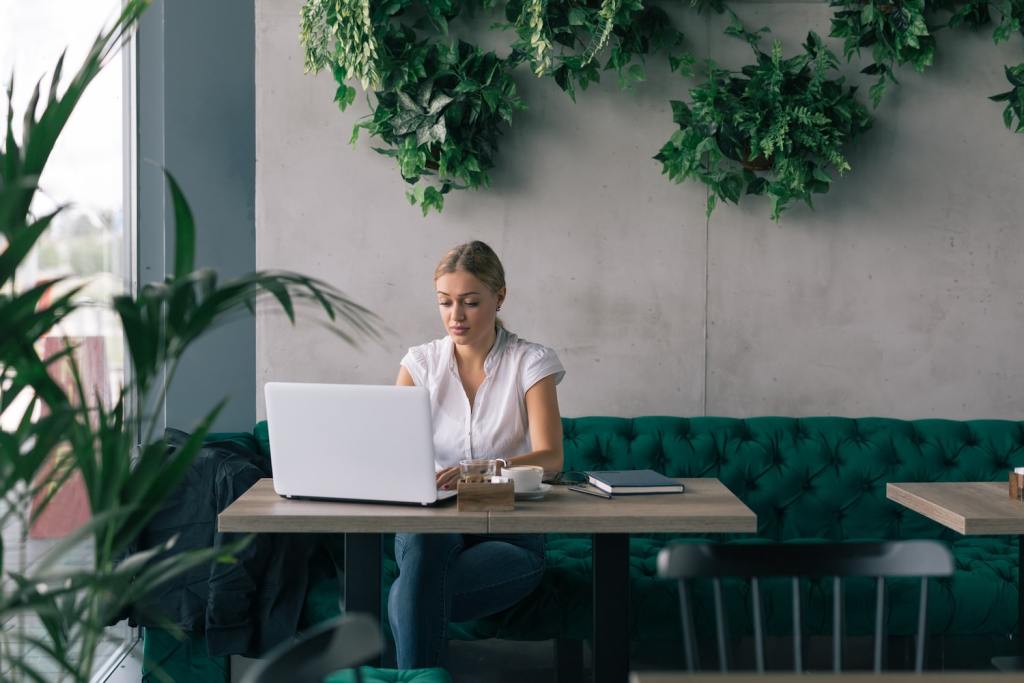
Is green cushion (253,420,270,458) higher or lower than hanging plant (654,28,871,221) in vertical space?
lower

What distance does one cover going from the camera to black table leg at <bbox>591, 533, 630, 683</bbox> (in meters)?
2.21

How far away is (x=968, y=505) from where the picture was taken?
7.27ft

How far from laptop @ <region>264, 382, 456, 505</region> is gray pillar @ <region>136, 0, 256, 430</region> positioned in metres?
1.40

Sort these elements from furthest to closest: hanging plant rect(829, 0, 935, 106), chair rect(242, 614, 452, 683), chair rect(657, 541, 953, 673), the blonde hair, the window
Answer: hanging plant rect(829, 0, 935, 106), the blonde hair, the window, chair rect(657, 541, 953, 673), chair rect(242, 614, 452, 683)

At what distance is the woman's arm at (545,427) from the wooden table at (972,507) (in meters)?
0.83

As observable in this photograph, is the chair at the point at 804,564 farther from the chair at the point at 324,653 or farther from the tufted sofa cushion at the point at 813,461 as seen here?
the tufted sofa cushion at the point at 813,461

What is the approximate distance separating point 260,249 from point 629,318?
1.25 meters

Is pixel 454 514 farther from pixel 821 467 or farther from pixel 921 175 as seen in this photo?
pixel 921 175

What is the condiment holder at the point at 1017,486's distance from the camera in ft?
7.41

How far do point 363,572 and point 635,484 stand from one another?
619mm

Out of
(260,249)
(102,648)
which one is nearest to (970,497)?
(260,249)

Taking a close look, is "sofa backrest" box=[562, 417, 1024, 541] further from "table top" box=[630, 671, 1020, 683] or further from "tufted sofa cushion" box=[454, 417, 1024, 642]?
"table top" box=[630, 671, 1020, 683]

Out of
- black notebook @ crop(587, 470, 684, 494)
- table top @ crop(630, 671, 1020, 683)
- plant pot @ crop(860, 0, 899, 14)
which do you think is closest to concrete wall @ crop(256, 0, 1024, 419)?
plant pot @ crop(860, 0, 899, 14)

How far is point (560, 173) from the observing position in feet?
11.4
